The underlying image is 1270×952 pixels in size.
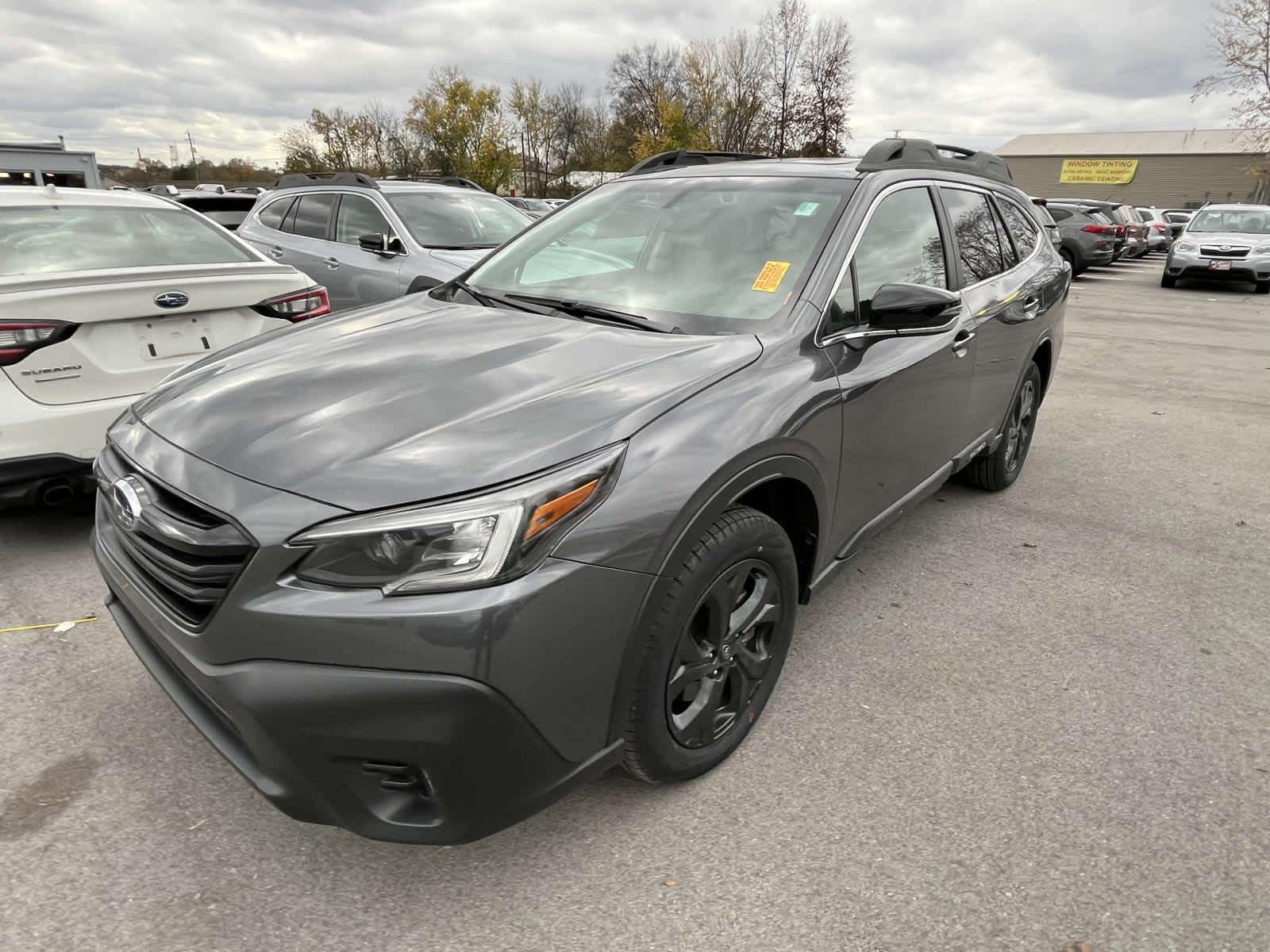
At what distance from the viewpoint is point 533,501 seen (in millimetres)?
1746

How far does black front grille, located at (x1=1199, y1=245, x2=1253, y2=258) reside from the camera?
54.2 feet

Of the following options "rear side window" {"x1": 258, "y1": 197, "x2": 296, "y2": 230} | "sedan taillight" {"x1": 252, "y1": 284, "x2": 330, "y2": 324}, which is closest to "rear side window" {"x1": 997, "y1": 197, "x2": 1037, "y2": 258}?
"sedan taillight" {"x1": 252, "y1": 284, "x2": 330, "y2": 324}

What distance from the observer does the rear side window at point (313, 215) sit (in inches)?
312

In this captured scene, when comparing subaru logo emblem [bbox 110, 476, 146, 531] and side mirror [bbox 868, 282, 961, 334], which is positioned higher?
side mirror [bbox 868, 282, 961, 334]

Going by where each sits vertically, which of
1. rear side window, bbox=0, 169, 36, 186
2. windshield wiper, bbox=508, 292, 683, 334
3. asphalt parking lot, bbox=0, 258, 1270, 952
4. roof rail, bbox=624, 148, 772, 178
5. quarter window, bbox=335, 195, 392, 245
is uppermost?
rear side window, bbox=0, 169, 36, 186

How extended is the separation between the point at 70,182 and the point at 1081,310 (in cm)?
1791

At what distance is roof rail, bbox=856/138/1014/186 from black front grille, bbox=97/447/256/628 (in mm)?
2555

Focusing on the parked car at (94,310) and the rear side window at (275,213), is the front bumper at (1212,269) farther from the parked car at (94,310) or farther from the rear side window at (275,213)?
the parked car at (94,310)

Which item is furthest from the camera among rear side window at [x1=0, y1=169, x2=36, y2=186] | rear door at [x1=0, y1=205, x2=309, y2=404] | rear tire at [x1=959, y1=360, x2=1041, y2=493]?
rear side window at [x1=0, y1=169, x2=36, y2=186]

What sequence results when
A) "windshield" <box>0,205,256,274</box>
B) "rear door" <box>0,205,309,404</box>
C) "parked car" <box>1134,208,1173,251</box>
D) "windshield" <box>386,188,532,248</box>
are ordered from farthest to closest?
1. "parked car" <box>1134,208,1173,251</box>
2. "windshield" <box>386,188,532,248</box>
3. "windshield" <box>0,205,256,274</box>
4. "rear door" <box>0,205,309,404</box>

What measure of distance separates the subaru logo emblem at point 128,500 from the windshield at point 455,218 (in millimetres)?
5460

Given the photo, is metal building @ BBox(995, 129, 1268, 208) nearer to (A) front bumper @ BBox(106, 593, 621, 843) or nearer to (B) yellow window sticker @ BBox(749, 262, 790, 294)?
(B) yellow window sticker @ BBox(749, 262, 790, 294)

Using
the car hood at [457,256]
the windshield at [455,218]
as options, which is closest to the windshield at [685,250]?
the car hood at [457,256]

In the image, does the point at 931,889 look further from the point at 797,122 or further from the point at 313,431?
the point at 797,122
